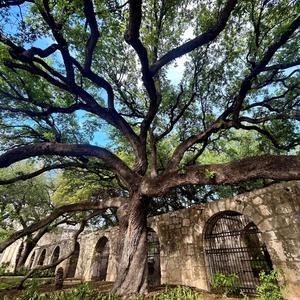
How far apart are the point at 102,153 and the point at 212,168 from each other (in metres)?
3.06

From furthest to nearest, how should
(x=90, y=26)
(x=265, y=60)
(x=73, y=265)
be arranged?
(x=73, y=265)
(x=265, y=60)
(x=90, y=26)

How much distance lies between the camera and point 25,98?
6.83m

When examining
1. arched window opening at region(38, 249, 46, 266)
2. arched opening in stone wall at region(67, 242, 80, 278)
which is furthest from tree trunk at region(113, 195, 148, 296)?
arched window opening at region(38, 249, 46, 266)

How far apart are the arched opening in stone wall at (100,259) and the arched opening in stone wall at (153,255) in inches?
104

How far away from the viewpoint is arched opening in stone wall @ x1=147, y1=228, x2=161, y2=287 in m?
9.48

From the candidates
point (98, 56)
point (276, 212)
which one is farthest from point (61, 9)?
point (276, 212)

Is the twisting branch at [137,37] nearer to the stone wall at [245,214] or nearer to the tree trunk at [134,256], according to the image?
the tree trunk at [134,256]

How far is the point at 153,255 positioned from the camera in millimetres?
10711

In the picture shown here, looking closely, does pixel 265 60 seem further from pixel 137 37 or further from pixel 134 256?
pixel 134 256

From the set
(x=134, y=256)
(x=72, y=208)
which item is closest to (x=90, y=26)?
(x=72, y=208)

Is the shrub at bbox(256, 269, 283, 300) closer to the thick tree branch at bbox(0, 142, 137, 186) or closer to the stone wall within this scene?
the stone wall

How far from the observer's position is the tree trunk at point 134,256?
475 cm

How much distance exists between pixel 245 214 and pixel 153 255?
6374 millimetres

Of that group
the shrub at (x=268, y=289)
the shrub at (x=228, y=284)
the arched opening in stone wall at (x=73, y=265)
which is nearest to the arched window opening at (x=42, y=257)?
the arched opening in stone wall at (x=73, y=265)
